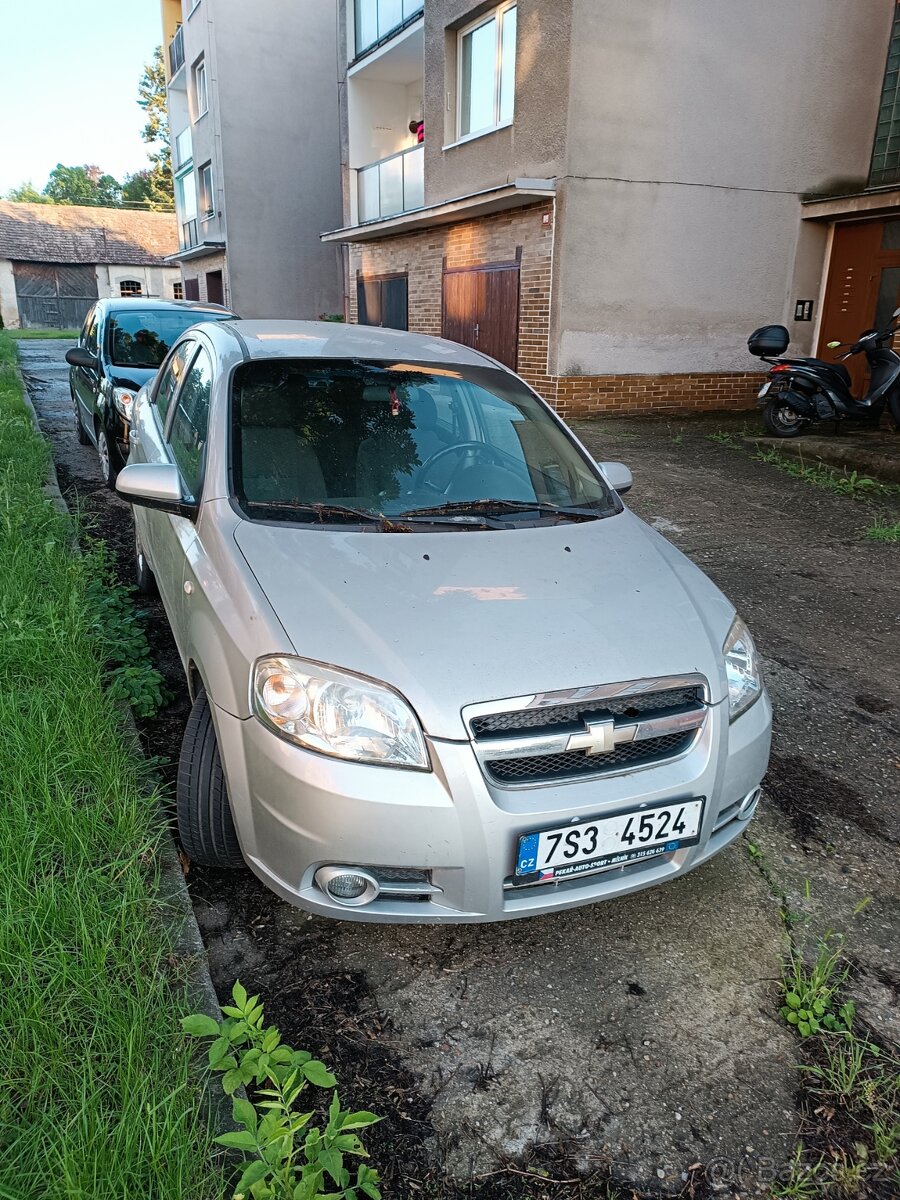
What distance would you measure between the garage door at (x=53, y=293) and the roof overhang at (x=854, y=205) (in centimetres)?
4057

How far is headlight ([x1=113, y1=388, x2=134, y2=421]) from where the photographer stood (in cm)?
648

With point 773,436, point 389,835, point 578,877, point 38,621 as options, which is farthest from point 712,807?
point 773,436

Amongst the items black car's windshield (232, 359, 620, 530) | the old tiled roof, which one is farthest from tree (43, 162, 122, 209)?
black car's windshield (232, 359, 620, 530)

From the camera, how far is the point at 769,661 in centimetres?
433

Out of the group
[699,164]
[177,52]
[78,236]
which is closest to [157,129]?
[78,236]

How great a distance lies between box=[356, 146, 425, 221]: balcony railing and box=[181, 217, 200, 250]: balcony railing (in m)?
10.1

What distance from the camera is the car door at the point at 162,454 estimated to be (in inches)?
131

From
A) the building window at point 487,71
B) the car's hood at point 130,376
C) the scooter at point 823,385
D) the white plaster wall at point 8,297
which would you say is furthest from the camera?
the white plaster wall at point 8,297

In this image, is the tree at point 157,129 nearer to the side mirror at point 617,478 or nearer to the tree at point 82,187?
the tree at point 82,187

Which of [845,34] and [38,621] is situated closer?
[38,621]

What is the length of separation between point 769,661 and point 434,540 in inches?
94.8

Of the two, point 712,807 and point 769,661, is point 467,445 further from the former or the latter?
point 769,661

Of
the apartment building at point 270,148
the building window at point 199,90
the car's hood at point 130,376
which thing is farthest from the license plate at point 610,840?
the building window at point 199,90

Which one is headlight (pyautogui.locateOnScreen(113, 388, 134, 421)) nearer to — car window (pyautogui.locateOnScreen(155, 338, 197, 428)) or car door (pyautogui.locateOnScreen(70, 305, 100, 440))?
car door (pyautogui.locateOnScreen(70, 305, 100, 440))
